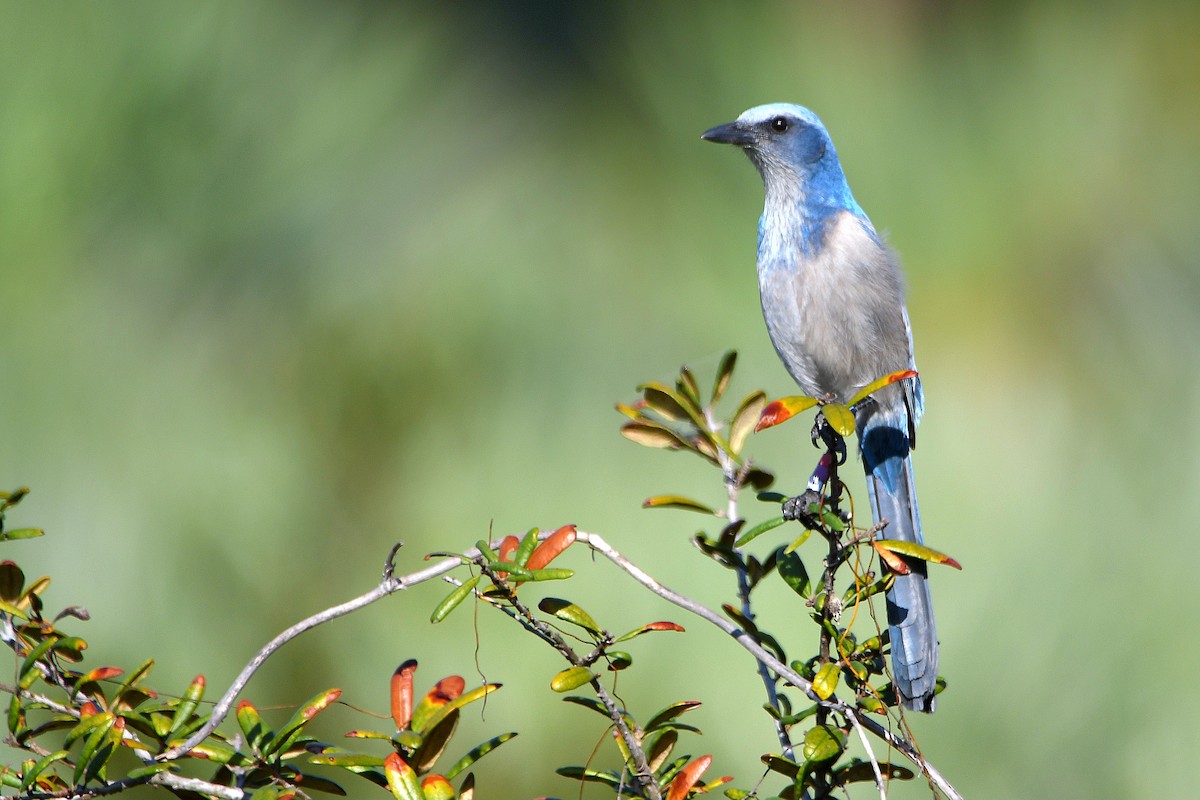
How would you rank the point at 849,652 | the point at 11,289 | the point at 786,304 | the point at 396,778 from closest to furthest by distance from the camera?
1. the point at 396,778
2. the point at 849,652
3. the point at 786,304
4. the point at 11,289

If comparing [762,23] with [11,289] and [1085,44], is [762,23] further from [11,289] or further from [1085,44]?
[11,289]

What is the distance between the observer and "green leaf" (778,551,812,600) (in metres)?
1.48

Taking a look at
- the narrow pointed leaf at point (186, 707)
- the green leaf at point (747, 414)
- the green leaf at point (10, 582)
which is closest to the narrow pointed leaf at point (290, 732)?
the narrow pointed leaf at point (186, 707)

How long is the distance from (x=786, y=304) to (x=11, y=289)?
190cm

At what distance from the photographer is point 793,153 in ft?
8.75

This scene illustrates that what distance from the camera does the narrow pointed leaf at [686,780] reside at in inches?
54.2

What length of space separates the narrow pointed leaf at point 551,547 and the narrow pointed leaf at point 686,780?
0.33m

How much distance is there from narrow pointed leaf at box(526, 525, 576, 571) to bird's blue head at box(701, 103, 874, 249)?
1433 mm

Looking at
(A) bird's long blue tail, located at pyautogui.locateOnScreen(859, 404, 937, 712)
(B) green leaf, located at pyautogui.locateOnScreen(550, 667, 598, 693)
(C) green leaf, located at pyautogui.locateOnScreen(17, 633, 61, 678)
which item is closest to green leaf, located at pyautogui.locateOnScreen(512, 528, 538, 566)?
(B) green leaf, located at pyautogui.locateOnScreen(550, 667, 598, 693)

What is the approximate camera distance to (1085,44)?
3041 mm

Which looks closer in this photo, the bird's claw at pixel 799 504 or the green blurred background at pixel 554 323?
the bird's claw at pixel 799 504

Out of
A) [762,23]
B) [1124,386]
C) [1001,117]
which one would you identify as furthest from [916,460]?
[762,23]

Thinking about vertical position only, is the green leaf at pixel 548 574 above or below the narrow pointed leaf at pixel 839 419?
below

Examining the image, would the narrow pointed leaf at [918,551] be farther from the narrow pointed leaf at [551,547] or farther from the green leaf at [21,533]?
the green leaf at [21,533]
